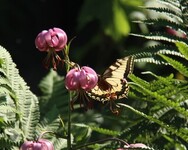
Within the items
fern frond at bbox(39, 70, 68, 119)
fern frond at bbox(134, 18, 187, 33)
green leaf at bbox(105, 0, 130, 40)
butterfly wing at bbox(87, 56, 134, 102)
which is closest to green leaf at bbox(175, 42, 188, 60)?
butterfly wing at bbox(87, 56, 134, 102)

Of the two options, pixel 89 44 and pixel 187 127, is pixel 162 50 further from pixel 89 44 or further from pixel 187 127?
pixel 89 44

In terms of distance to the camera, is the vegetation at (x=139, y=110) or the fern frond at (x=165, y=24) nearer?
the vegetation at (x=139, y=110)

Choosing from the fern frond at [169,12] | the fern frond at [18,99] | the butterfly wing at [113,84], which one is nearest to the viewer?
the butterfly wing at [113,84]

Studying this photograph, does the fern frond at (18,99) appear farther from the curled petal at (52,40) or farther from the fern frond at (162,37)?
the fern frond at (162,37)

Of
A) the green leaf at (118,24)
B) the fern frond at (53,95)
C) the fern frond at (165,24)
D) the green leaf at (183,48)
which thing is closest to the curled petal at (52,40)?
the green leaf at (183,48)

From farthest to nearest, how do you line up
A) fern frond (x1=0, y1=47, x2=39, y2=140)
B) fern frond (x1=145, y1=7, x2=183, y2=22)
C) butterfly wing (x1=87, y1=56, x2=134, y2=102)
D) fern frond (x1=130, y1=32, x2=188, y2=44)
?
1. fern frond (x1=145, y1=7, x2=183, y2=22)
2. fern frond (x1=130, y1=32, x2=188, y2=44)
3. fern frond (x1=0, y1=47, x2=39, y2=140)
4. butterfly wing (x1=87, y1=56, x2=134, y2=102)

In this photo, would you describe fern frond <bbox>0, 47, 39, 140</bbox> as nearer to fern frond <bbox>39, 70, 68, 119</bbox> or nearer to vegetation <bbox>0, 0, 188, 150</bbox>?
vegetation <bbox>0, 0, 188, 150</bbox>

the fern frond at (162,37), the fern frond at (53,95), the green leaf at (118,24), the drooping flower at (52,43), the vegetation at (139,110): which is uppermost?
the drooping flower at (52,43)

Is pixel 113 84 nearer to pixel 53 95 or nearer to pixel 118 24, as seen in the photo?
pixel 53 95
